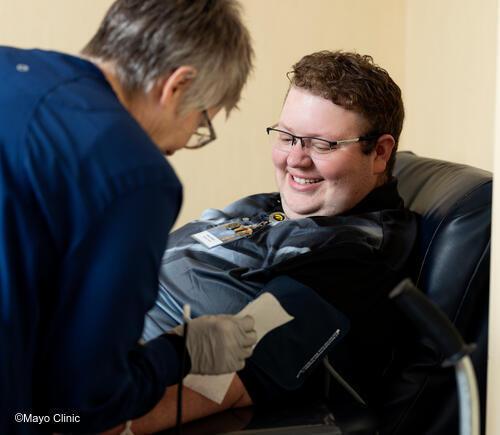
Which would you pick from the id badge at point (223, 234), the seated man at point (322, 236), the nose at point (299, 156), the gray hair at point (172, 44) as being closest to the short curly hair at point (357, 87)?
the seated man at point (322, 236)

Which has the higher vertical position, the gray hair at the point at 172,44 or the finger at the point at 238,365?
the gray hair at the point at 172,44

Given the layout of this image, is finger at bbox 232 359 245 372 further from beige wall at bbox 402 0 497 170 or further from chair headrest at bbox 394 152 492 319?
beige wall at bbox 402 0 497 170

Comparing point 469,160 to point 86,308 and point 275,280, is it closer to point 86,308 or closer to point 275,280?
point 275,280

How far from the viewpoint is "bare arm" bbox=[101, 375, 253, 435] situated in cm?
131

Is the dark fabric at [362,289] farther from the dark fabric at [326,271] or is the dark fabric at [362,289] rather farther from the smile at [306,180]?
the smile at [306,180]

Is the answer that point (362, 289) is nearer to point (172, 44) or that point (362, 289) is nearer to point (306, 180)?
point (306, 180)

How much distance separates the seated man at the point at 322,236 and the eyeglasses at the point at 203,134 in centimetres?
41

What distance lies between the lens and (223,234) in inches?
68.6

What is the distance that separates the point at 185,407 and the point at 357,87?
36.5 inches

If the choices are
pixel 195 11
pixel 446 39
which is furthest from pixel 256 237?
pixel 446 39

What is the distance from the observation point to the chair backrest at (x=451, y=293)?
1.51 metres

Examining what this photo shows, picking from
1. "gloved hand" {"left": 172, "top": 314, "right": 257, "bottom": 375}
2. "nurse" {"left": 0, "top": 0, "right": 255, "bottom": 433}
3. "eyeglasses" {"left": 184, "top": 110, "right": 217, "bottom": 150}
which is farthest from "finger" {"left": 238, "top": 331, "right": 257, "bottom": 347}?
"eyeglasses" {"left": 184, "top": 110, "right": 217, "bottom": 150}

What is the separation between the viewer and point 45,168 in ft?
2.66

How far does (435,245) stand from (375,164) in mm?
308
